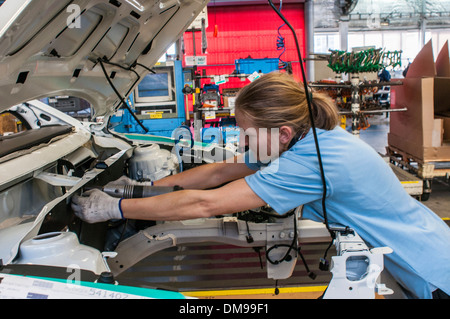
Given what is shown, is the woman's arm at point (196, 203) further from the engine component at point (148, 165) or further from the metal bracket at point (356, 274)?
the engine component at point (148, 165)

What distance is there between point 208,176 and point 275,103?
78cm

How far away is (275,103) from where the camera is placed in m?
1.32

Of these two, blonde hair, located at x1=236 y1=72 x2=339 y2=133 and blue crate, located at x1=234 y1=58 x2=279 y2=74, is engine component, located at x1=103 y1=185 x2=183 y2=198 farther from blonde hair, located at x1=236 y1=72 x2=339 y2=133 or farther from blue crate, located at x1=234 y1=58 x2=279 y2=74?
blue crate, located at x1=234 y1=58 x2=279 y2=74

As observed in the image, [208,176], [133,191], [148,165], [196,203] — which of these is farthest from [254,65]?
[196,203]

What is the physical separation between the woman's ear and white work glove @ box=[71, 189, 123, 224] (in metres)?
0.68

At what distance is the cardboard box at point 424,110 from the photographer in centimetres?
424

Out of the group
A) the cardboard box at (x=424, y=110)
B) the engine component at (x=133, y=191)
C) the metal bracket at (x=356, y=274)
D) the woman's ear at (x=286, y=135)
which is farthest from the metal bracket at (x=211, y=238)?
the cardboard box at (x=424, y=110)

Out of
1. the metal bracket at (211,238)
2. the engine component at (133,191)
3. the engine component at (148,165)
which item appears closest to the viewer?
the engine component at (133,191)

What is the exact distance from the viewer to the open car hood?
110 cm

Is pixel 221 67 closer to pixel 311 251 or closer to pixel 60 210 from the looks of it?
pixel 311 251

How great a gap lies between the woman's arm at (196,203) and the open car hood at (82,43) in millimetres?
626

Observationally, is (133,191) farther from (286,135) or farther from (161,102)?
(161,102)
